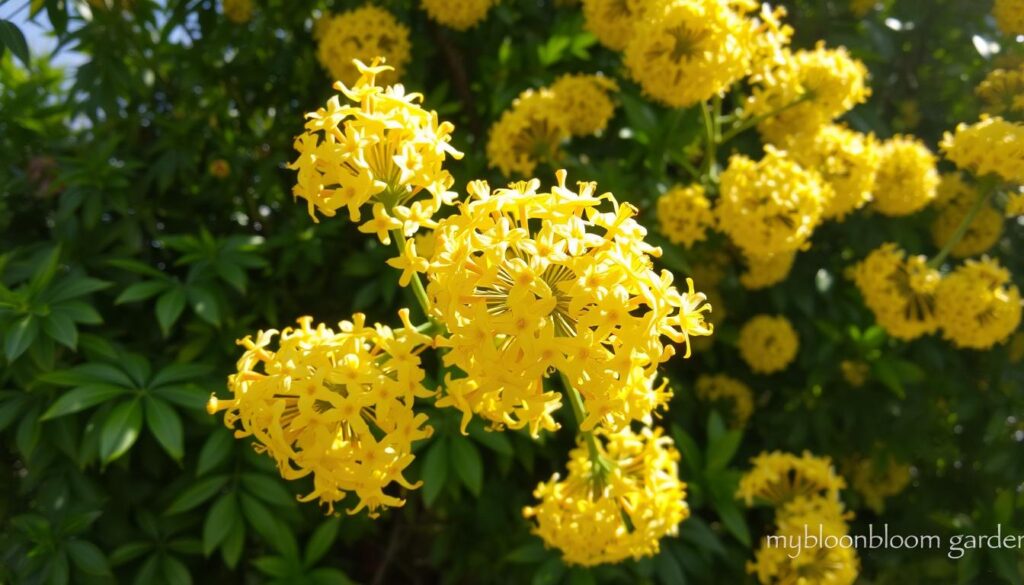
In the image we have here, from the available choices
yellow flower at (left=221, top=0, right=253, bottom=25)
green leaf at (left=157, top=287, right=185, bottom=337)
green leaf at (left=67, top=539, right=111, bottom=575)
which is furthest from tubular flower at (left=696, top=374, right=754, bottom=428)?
yellow flower at (left=221, top=0, right=253, bottom=25)

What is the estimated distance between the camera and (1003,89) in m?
2.73

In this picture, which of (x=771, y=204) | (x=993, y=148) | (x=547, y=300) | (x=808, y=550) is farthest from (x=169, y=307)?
(x=993, y=148)

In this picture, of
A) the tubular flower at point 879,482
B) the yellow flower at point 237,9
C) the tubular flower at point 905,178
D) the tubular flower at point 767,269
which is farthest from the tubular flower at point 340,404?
the tubular flower at point 879,482

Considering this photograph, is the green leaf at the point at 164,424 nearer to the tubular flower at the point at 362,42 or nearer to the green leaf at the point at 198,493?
the green leaf at the point at 198,493

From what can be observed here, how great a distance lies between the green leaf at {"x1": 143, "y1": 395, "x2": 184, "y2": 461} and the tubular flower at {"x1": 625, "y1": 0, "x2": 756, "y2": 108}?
5.66 feet

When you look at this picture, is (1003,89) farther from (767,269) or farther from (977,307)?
(767,269)

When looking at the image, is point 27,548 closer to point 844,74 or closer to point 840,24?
point 844,74

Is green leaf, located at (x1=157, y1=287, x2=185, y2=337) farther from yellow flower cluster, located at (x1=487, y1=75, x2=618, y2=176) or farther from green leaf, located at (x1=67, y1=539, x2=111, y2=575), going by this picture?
yellow flower cluster, located at (x1=487, y1=75, x2=618, y2=176)

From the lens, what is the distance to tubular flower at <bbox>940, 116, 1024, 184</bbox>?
243 cm

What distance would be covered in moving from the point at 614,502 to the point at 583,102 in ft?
4.83

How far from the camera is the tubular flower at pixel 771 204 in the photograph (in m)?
2.50

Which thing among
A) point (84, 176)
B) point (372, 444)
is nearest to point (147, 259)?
point (84, 176)

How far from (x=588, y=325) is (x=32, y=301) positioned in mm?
1832

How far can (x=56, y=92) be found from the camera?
3.91 meters
